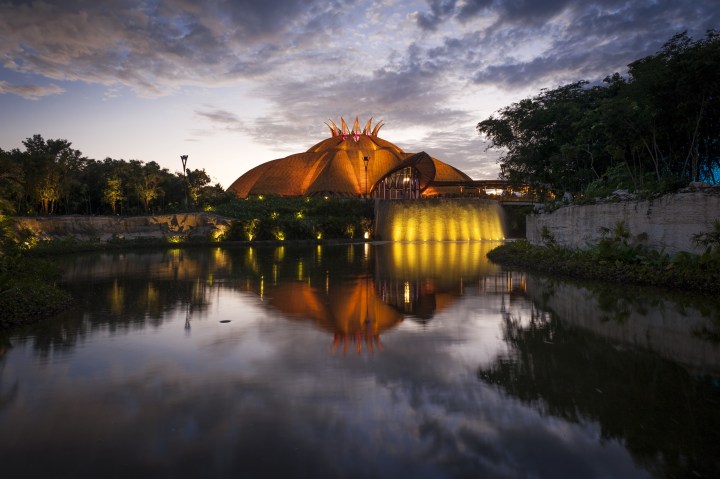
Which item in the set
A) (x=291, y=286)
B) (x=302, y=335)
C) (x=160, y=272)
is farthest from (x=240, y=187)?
(x=302, y=335)

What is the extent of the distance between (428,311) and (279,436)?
6.24 m

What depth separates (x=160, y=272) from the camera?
18156 mm

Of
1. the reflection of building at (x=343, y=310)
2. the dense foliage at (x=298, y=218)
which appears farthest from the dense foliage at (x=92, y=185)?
the reflection of building at (x=343, y=310)

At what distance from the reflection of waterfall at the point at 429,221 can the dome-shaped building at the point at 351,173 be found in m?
12.3

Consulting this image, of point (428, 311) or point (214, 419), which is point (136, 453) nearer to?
point (214, 419)

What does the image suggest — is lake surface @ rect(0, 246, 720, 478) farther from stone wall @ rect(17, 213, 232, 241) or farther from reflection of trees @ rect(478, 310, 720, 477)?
stone wall @ rect(17, 213, 232, 241)

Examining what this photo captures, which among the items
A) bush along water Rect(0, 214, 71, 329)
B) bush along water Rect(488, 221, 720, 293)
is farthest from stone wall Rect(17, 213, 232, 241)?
bush along water Rect(488, 221, 720, 293)

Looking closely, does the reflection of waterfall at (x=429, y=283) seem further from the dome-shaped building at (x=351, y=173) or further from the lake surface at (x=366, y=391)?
the dome-shaped building at (x=351, y=173)

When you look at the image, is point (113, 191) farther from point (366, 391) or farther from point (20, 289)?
point (366, 391)

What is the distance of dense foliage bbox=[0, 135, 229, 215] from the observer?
129ft

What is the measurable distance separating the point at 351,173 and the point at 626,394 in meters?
71.5

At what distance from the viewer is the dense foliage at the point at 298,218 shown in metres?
41.2

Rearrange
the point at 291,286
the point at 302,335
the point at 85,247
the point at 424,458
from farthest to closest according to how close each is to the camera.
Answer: the point at 85,247, the point at 291,286, the point at 302,335, the point at 424,458

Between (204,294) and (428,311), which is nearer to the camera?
(428,311)
